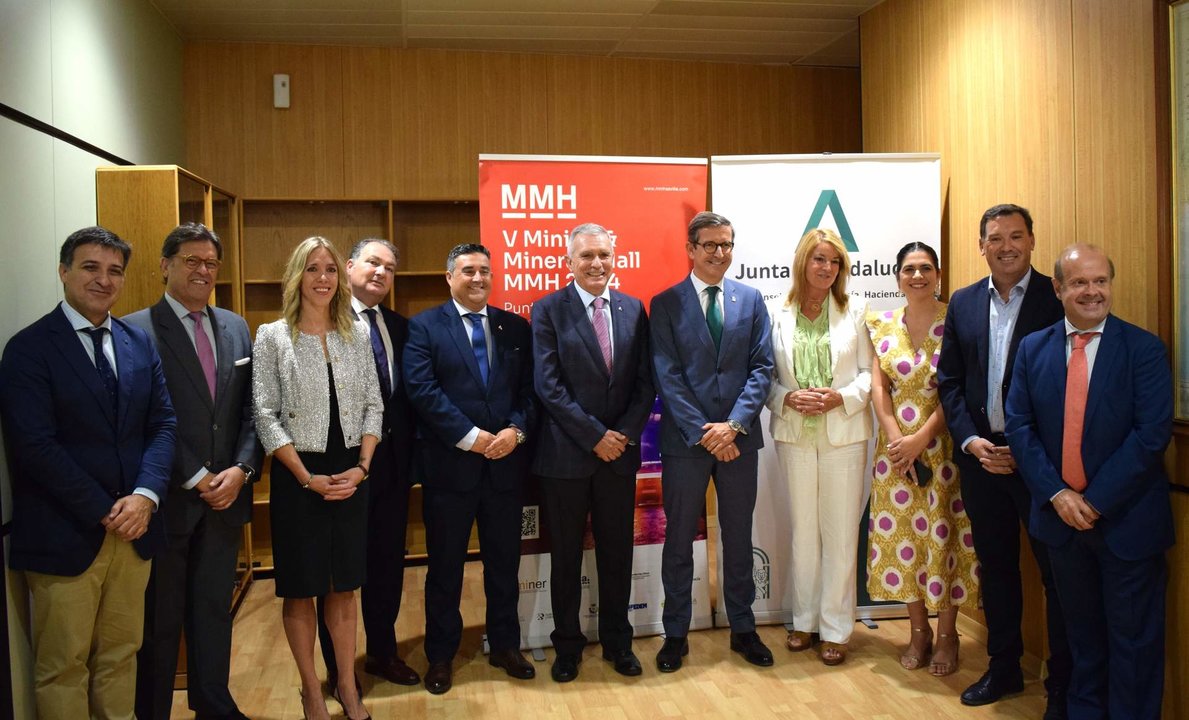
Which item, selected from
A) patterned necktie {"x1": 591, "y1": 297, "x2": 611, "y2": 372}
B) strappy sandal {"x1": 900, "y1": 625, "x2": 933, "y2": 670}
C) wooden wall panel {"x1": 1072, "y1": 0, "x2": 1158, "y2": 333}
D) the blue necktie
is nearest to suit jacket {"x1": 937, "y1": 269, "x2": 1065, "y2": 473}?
wooden wall panel {"x1": 1072, "y1": 0, "x2": 1158, "y2": 333}

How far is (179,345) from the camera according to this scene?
3191 mm

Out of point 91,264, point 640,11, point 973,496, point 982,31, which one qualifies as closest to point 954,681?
point 973,496

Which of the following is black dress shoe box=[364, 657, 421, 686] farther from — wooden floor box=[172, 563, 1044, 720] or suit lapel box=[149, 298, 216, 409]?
suit lapel box=[149, 298, 216, 409]

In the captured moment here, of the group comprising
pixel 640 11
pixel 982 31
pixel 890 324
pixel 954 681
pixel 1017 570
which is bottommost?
pixel 954 681

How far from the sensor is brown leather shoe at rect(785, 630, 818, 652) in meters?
4.11

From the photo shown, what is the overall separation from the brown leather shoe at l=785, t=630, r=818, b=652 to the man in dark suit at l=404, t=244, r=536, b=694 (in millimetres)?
1159

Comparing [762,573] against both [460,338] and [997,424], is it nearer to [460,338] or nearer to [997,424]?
[997,424]

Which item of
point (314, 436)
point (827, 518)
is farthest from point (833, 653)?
point (314, 436)

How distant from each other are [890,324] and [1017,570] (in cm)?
107

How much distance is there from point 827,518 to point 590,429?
1.11 metres

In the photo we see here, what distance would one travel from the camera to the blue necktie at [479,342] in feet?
12.5

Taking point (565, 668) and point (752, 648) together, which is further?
point (752, 648)

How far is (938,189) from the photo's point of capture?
4.49 metres

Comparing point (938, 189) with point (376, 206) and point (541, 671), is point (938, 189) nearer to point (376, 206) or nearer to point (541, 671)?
point (541, 671)
